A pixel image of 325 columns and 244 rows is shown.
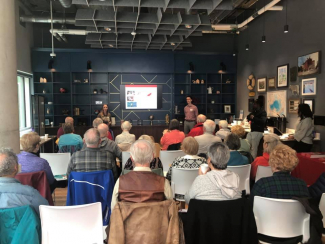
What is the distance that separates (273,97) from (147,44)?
4468mm

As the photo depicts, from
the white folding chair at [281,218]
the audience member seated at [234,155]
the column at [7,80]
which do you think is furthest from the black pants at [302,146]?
the column at [7,80]

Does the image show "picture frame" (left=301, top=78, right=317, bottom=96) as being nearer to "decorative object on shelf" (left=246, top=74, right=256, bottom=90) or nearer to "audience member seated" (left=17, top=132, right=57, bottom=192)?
"decorative object on shelf" (left=246, top=74, right=256, bottom=90)

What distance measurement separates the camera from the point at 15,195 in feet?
6.55

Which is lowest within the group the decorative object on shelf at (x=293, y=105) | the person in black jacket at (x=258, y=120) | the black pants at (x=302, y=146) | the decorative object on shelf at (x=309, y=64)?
the black pants at (x=302, y=146)

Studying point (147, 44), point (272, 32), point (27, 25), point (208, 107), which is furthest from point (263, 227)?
point (27, 25)

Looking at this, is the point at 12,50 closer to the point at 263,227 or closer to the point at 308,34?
Answer: the point at 263,227

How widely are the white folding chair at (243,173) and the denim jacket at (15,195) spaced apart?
2.07 m

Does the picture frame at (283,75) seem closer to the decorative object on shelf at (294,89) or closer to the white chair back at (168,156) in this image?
the decorative object on shelf at (294,89)

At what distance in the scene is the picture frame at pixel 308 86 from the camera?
6.56 m

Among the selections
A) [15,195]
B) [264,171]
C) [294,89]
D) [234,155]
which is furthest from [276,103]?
[15,195]

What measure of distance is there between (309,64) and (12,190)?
6779 millimetres

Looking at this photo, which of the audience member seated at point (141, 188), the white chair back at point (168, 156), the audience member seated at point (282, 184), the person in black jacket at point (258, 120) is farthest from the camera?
the person in black jacket at point (258, 120)

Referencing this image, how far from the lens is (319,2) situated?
6.38 metres

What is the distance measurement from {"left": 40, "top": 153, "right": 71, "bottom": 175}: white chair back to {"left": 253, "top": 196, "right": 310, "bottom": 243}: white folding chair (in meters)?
2.84
